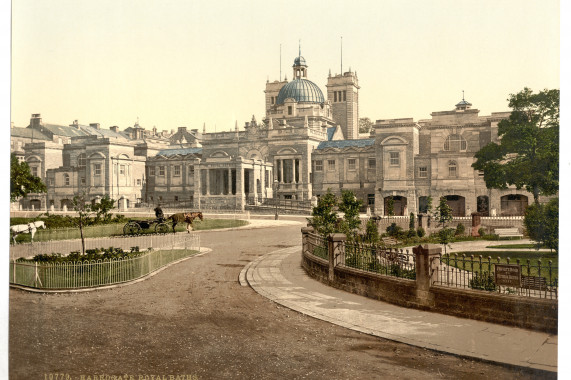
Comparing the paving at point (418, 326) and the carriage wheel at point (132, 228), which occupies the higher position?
the carriage wheel at point (132, 228)

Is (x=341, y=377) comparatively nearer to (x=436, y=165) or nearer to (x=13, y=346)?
(x=436, y=165)

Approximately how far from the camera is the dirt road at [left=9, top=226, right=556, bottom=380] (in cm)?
794

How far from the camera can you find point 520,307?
8836 mm

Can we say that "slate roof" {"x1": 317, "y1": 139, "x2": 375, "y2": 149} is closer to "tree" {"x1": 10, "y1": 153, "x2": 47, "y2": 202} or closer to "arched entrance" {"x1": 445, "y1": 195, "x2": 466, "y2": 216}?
"arched entrance" {"x1": 445, "y1": 195, "x2": 466, "y2": 216}

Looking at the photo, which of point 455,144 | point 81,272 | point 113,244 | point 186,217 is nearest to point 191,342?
point 81,272

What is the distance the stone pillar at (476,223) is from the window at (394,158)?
7.65 feet

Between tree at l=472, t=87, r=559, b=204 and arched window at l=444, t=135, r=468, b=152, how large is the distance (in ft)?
2.84

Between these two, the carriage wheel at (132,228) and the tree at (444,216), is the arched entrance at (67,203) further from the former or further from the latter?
the tree at (444,216)

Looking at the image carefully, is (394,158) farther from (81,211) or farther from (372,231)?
(81,211)

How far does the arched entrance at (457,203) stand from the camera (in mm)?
11477

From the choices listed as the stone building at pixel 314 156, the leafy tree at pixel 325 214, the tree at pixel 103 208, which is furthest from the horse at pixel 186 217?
the leafy tree at pixel 325 214

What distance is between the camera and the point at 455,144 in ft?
37.2

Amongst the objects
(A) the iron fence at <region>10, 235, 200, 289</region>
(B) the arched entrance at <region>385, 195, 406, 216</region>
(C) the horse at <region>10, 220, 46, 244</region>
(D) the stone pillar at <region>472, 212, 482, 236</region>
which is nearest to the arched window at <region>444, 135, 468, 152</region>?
(D) the stone pillar at <region>472, 212, 482, 236</region>
